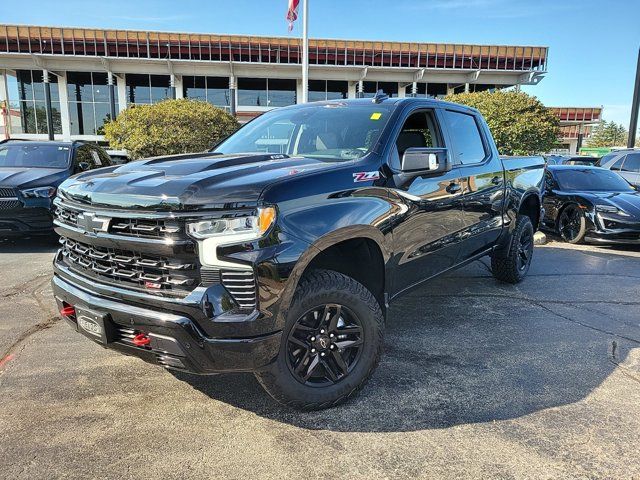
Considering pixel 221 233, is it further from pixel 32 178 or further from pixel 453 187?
pixel 32 178

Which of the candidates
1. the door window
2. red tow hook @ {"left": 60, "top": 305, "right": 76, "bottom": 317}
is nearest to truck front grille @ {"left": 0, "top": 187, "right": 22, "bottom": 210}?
red tow hook @ {"left": 60, "top": 305, "right": 76, "bottom": 317}

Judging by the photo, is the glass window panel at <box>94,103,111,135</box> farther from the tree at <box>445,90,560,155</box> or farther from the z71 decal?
the z71 decal

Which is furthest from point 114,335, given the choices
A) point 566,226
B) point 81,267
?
point 566,226

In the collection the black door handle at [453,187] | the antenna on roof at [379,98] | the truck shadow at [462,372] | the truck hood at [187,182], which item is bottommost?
the truck shadow at [462,372]

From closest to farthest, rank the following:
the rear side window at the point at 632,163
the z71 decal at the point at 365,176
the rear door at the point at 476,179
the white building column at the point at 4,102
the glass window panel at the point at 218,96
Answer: the z71 decal at the point at 365,176 → the rear door at the point at 476,179 → the rear side window at the point at 632,163 → the white building column at the point at 4,102 → the glass window panel at the point at 218,96

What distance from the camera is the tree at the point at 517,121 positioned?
62.3 ft

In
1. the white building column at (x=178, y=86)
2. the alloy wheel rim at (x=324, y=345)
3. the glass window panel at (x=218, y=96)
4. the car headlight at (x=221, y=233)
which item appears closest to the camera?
the car headlight at (x=221, y=233)

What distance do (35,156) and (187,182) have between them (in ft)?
24.4

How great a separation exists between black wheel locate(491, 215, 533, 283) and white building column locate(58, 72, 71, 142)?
30.4 m

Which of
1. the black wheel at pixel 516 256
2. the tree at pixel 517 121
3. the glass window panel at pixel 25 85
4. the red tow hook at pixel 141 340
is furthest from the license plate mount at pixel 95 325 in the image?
the glass window panel at pixel 25 85

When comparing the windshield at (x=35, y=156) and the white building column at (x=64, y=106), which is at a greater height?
the white building column at (x=64, y=106)

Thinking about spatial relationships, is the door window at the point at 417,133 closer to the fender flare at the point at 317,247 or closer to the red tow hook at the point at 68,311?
the fender flare at the point at 317,247

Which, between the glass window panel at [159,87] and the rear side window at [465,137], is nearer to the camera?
the rear side window at [465,137]

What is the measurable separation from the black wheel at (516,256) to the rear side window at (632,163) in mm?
8836
